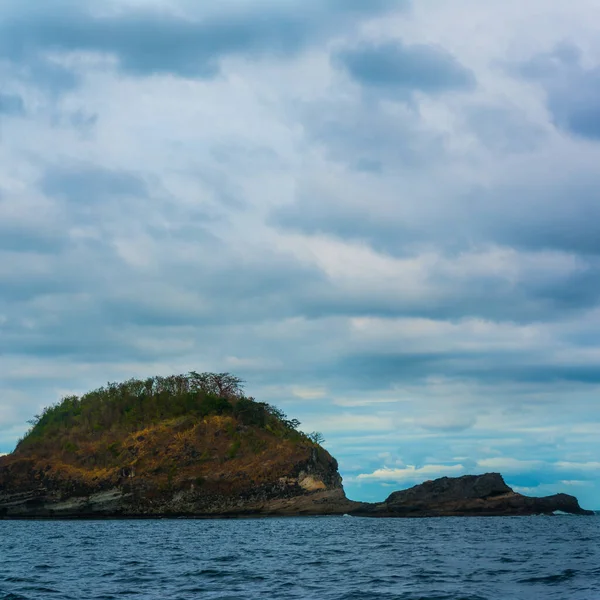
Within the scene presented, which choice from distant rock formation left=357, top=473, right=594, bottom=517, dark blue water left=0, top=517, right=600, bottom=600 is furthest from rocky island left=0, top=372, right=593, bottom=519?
dark blue water left=0, top=517, right=600, bottom=600

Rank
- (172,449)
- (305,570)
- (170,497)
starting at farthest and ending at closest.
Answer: (172,449) → (170,497) → (305,570)

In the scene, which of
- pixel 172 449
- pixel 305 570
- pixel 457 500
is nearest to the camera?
pixel 305 570

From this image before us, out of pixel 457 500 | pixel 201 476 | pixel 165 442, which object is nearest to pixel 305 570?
pixel 457 500

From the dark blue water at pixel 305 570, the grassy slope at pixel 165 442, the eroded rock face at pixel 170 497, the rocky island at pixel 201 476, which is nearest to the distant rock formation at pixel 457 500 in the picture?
the rocky island at pixel 201 476

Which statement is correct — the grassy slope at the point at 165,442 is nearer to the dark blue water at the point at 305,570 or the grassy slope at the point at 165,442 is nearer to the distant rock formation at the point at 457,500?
the distant rock formation at the point at 457,500

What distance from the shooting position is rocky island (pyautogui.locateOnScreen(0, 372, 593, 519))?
145 meters

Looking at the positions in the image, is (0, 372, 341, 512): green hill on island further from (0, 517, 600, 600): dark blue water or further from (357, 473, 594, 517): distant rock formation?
(0, 517, 600, 600): dark blue water

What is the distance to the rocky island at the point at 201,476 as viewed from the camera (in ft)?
477

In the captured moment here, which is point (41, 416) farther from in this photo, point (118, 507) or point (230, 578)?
point (230, 578)

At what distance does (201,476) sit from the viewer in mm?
152875

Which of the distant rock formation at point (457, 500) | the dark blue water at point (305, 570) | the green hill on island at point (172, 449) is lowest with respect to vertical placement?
the dark blue water at point (305, 570)

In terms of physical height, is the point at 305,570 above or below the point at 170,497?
below

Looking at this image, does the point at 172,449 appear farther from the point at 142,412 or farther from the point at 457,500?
the point at 457,500

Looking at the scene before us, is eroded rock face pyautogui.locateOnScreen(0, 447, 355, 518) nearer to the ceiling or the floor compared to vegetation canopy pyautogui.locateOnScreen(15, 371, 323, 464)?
nearer to the floor
